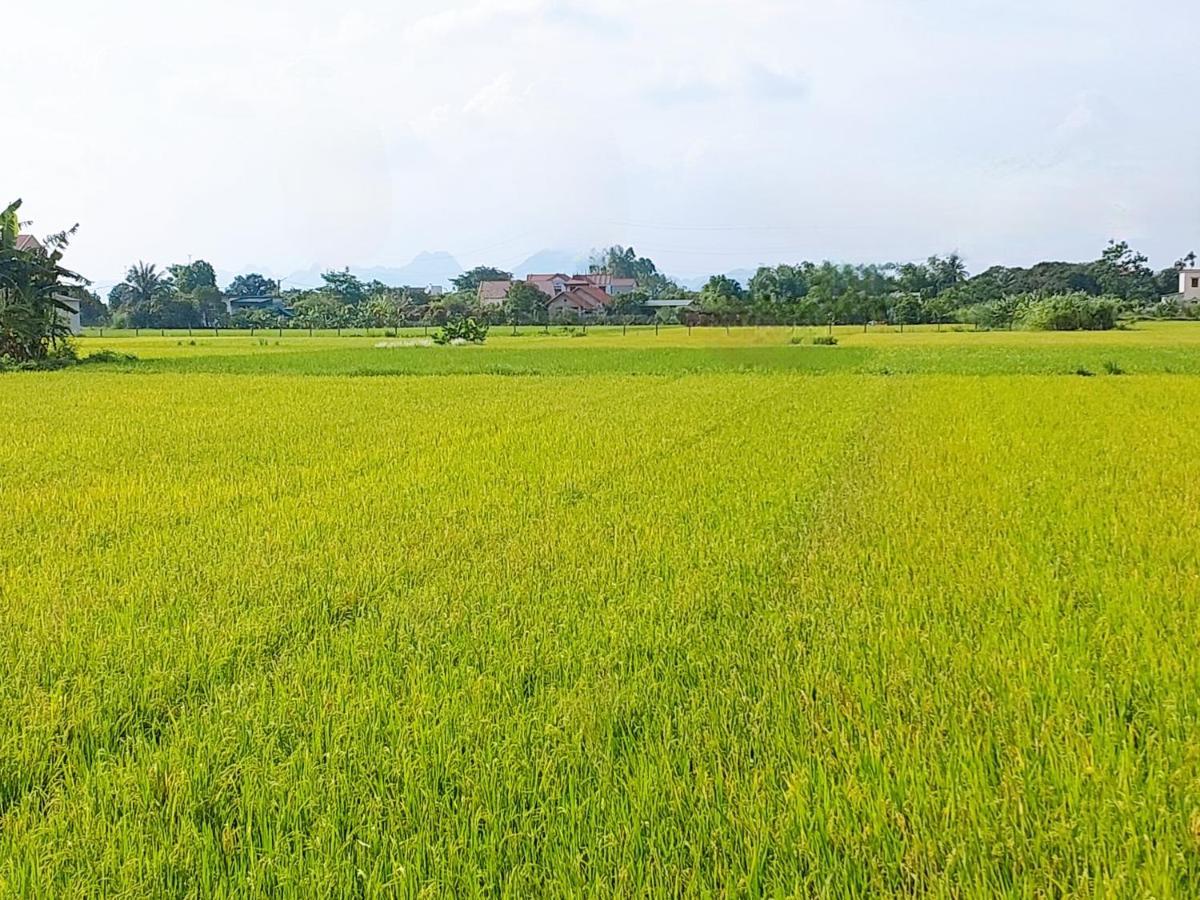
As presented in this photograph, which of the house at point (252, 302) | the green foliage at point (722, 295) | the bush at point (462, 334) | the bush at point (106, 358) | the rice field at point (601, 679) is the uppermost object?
the house at point (252, 302)

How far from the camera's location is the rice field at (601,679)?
81.7 inches

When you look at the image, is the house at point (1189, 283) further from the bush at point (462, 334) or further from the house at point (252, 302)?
the house at point (252, 302)

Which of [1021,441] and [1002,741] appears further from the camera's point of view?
[1021,441]

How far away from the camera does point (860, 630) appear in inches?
140

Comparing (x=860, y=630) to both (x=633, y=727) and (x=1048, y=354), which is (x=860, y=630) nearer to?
(x=633, y=727)

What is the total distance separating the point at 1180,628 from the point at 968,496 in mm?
2811

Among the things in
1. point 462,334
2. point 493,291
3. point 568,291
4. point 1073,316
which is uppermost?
point 493,291

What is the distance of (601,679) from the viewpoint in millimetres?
3068

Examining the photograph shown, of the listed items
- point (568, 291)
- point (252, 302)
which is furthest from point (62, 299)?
point (252, 302)

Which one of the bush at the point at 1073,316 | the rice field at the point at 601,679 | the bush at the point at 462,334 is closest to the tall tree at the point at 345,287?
the bush at the point at 462,334

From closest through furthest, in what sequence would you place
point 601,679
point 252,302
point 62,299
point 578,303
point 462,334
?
point 601,679
point 62,299
point 462,334
point 578,303
point 252,302

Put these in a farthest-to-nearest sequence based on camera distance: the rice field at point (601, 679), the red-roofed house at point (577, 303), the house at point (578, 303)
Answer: the red-roofed house at point (577, 303) → the house at point (578, 303) → the rice field at point (601, 679)

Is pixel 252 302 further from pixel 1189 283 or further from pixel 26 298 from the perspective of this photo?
pixel 1189 283

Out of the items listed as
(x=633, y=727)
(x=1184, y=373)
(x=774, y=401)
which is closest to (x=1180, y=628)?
(x=633, y=727)
